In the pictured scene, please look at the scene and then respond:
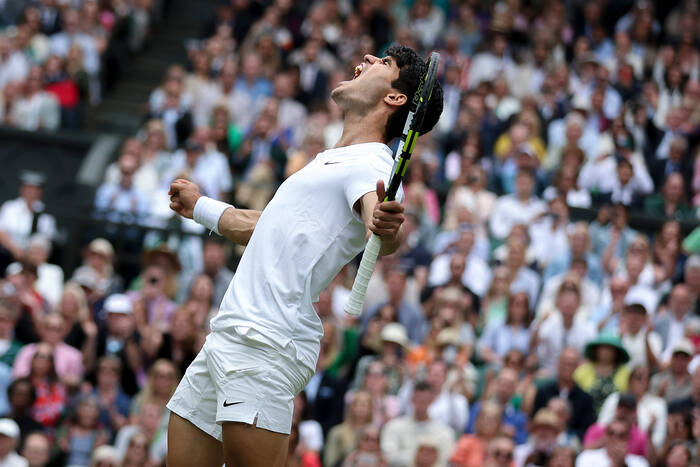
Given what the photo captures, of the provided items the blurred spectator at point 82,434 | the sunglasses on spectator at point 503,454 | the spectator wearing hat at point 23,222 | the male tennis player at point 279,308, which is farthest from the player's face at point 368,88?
the spectator wearing hat at point 23,222

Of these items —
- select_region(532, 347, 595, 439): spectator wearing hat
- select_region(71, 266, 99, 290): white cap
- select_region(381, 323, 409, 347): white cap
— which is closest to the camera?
select_region(532, 347, 595, 439): spectator wearing hat

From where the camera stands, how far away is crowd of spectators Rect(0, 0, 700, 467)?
948 cm

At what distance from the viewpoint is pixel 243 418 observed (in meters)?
4.37

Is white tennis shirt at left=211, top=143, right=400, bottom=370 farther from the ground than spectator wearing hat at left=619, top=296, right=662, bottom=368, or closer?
farther from the ground

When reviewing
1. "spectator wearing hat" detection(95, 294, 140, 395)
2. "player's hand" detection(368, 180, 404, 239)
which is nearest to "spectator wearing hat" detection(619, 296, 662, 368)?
"spectator wearing hat" detection(95, 294, 140, 395)

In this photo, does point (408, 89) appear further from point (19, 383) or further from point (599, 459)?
point (19, 383)

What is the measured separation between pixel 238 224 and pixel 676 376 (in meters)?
5.60

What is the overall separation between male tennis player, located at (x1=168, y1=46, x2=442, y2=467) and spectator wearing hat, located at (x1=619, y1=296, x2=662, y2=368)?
5837 mm

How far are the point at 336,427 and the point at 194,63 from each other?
692cm

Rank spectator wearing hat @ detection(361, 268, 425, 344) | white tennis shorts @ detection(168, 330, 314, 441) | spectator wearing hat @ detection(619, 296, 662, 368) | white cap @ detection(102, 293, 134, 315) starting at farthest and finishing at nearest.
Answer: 1. spectator wearing hat @ detection(361, 268, 425, 344)
2. white cap @ detection(102, 293, 134, 315)
3. spectator wearing hat @ detection(619, 296, 662, 368)
4. white tennis shorts @ detection(168, 330, 314, 441)

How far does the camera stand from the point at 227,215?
4836 millimetres

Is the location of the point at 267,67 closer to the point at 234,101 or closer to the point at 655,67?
the point at 234,101

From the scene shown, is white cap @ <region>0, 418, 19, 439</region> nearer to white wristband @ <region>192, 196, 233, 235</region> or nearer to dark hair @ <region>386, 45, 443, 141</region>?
white wristband @ <region>192, 196, 233, 235</region>

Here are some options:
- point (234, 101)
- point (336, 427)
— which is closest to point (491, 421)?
point (336, 427)
